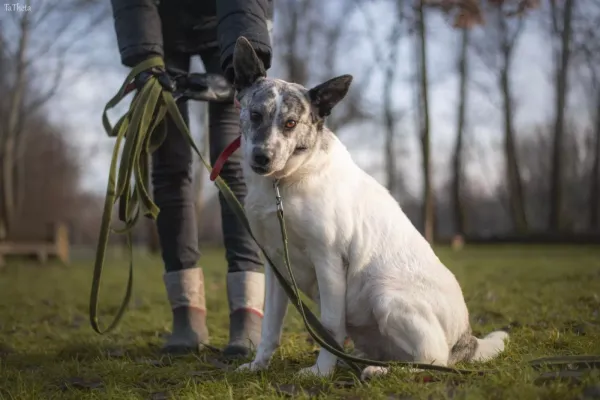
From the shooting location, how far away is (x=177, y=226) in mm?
4215

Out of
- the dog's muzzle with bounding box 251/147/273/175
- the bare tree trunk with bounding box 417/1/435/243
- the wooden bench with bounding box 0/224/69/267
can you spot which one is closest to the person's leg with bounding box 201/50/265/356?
the dog's muzzle with bounding box 251/147/273/175

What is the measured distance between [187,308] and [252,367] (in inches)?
40.5

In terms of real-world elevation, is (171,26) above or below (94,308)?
above

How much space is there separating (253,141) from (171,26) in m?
1.72

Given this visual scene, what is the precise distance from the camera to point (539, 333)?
381 cm

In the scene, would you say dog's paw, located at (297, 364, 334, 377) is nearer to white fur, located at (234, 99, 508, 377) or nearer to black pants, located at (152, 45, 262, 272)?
white fur, located at (234, 99, 508, 377)

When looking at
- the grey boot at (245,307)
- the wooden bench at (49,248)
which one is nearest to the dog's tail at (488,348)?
the grey boot at (245,307)

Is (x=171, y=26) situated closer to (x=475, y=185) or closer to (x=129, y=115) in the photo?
(x=129, y=115)

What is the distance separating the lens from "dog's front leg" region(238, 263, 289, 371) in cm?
330

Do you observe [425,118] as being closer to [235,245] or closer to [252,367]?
A: [235,245]

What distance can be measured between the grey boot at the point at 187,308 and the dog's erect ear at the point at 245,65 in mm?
1520

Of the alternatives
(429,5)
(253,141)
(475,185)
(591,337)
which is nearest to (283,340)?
(253,141)

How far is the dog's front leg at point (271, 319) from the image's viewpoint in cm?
330

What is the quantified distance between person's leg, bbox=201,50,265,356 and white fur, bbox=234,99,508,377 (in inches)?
31.9
